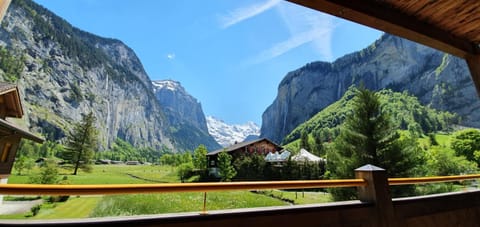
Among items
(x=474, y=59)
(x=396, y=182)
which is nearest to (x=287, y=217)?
(x=396, y=182)

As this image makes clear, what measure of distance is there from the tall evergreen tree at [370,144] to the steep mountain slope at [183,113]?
13676 centimetres

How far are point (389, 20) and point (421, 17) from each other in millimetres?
381

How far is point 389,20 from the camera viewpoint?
1.67 m

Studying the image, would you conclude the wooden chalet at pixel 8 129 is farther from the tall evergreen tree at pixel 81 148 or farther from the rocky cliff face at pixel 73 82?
the rocky cliff face at pixel 73 82

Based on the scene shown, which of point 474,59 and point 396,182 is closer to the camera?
point 396,182

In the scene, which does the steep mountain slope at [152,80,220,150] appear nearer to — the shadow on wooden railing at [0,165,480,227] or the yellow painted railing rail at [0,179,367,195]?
the shadow on wooden railing at [0,165,480,227]

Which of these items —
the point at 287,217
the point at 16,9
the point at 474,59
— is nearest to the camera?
the point at 287,217

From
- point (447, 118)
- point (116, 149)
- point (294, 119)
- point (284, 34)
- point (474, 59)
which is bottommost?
point (474, 59)

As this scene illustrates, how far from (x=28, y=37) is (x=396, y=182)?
9269 cm

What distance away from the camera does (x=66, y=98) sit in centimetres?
7106

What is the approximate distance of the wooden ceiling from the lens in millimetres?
1543

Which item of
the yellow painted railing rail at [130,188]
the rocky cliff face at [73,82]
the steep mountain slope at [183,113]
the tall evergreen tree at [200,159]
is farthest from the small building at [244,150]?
the steep mountain slope at [183,113]

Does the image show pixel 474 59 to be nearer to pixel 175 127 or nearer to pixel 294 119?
pixel 294 119

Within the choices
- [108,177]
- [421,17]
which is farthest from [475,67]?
[108,177]
